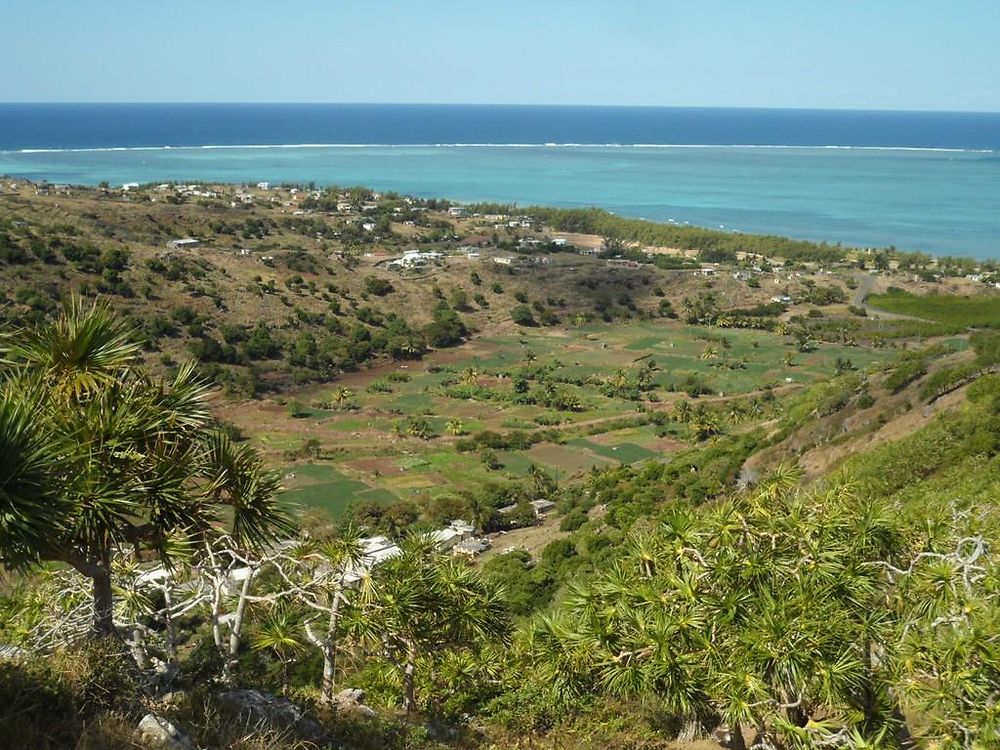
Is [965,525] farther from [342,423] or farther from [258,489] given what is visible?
[342,423]

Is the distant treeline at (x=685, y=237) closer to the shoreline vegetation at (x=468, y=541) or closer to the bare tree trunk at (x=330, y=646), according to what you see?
the shoreline vegetation at (x=468, y=541)

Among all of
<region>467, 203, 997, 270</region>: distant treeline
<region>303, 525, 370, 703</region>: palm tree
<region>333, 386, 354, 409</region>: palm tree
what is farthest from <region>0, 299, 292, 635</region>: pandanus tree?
<region>467, 203, 997, 270</region>: distant treeline

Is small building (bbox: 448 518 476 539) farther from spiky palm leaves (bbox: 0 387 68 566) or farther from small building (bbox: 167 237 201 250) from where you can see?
small building (bbox: 167 237 201 250)

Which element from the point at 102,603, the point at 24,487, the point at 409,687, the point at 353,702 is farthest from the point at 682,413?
the point at 24,487

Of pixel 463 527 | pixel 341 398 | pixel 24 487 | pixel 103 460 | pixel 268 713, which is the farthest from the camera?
pixel 341 398

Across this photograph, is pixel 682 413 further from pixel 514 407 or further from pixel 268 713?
pixel 268 713

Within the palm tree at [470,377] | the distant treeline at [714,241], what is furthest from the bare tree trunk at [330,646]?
the distant treeline at [714,241]
